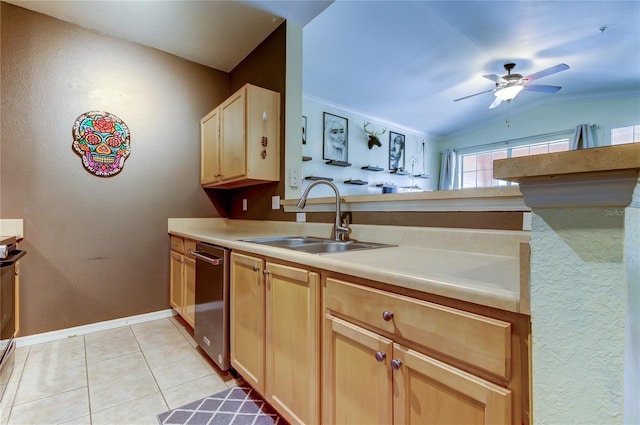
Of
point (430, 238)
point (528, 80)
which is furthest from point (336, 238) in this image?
point (528, 80)

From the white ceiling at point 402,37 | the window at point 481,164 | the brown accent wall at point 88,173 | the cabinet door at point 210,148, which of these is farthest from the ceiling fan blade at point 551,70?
the brown accent wall at point 88,173

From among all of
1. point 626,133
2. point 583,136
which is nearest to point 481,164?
point 583,136

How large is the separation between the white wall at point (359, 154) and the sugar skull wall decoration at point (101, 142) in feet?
7.49

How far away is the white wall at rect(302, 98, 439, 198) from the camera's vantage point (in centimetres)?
445

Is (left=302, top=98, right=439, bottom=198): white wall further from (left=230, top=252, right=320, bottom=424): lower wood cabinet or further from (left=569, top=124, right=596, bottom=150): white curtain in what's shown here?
(left=230, top=252, right=320, bottom=424): lower wood cabinet

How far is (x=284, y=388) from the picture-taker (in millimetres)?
1287

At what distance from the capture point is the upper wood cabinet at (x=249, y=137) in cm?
236

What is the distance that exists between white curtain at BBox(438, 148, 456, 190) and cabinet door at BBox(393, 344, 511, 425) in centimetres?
637

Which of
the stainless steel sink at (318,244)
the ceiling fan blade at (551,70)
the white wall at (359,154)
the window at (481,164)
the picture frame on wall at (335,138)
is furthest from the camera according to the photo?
the window at (481,164)

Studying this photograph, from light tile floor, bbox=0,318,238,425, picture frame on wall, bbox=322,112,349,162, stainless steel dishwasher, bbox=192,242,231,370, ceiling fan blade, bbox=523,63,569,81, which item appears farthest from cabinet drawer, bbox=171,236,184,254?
ceiling fan blade, bbox=523,63,569,81

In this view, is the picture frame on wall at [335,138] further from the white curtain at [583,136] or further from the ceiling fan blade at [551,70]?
the white curtain at [583,136]

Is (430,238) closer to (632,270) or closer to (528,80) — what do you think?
(632,270)

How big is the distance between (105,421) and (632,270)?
2.00m

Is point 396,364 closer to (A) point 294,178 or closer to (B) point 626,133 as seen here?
(A) point 294,178
